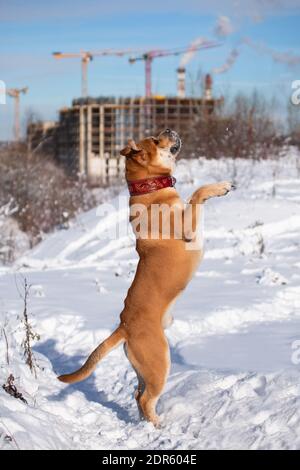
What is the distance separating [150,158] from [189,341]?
256cm

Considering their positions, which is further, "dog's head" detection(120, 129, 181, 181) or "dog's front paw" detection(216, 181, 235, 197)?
"dog's head" detection(120, 129, 181, 181)

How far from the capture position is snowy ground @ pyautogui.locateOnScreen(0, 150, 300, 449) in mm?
4402

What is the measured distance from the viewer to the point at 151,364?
15.1 ft

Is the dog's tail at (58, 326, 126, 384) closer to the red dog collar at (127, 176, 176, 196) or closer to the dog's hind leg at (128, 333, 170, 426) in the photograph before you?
the dog's hind leg at (128, 333, 170, 426)

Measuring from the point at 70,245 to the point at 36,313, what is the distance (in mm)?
5863

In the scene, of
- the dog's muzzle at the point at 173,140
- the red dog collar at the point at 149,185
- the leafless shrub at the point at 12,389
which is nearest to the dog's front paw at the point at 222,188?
the red dog collar at the point at 149,185

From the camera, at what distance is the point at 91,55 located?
10600 centimetres

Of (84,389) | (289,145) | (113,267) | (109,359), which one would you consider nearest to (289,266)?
(113,267)

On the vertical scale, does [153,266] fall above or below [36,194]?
above

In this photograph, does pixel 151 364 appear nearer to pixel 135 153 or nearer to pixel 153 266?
pixel 153 266

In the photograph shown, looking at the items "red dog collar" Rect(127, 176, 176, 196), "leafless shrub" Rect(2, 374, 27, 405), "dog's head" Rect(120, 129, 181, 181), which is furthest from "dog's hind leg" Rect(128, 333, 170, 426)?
"dog's head" Rect(120, 129, 181, 181)

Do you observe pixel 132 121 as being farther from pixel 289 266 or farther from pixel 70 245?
pixel 289 266

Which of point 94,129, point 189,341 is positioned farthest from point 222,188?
point 94,129

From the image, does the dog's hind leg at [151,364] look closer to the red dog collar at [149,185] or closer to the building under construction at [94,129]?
the red dog collar at [149,185]
